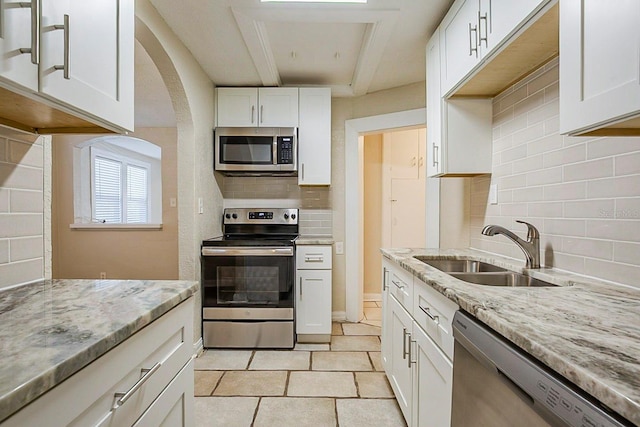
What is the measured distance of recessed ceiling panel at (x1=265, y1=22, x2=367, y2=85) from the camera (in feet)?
7.20

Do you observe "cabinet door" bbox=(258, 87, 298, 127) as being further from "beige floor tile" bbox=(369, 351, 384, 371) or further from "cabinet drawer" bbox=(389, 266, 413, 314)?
"beige floor tile" bbox=(369, 351, 384, 371)

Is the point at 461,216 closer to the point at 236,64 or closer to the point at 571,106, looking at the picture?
the point at 571,106

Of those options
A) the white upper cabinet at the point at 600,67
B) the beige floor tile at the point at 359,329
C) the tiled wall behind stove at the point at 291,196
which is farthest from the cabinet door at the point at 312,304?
the white upper cabinet at the point at 600,67

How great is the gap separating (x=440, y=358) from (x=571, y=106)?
92cm

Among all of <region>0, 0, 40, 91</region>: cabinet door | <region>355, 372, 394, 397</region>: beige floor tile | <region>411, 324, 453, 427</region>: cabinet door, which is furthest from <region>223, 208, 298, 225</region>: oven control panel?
<region>0, 0, 40, 91</region>: cabinet door

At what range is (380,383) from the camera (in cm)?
216

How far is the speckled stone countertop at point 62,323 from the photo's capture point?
51cm

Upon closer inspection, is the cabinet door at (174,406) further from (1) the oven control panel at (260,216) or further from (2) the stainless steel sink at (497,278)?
(1) the oven control panel at (260,216)

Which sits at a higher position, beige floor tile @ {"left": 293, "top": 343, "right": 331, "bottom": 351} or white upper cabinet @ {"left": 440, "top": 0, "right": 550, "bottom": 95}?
white upper cabinet @ {"left": 440, "top": 0, "right": 550, "bottom": 95}

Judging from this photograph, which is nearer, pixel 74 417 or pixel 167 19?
pixel 74 417

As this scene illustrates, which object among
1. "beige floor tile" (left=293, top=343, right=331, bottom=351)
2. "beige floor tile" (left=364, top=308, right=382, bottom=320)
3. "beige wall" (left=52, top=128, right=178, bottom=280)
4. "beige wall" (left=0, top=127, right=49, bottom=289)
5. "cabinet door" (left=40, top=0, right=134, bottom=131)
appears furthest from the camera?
"beige wall" (left=52, top=128, right=178, bottom=280)

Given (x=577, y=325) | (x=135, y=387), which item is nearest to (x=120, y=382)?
(x=135, y=387)

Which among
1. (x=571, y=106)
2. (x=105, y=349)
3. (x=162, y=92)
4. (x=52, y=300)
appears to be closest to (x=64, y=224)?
(x=162, y=92)

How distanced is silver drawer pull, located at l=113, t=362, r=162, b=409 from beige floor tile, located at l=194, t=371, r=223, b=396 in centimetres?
140
